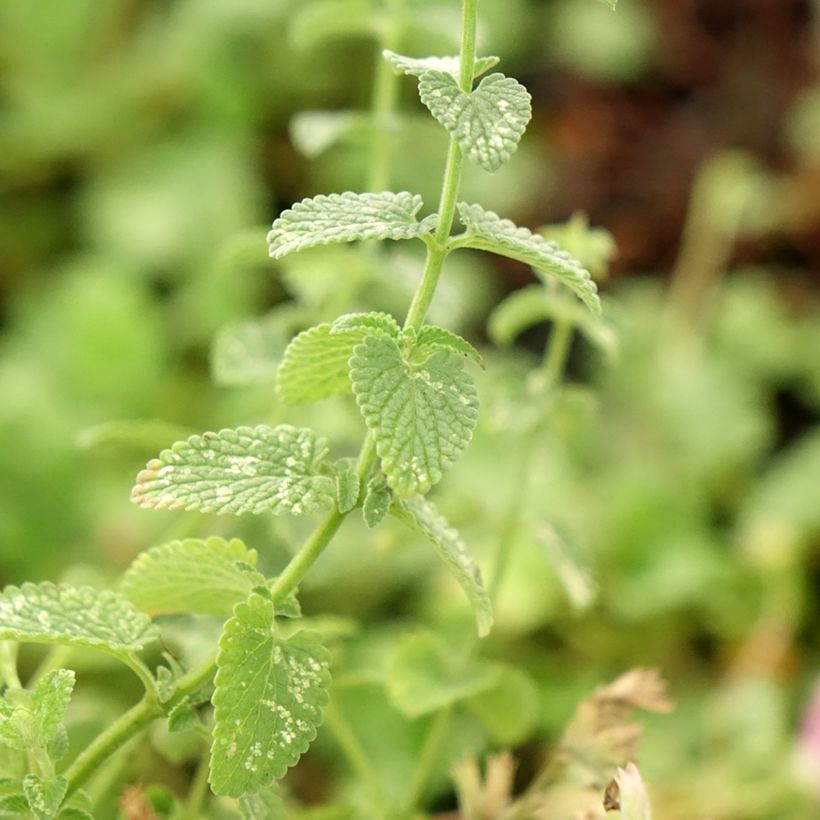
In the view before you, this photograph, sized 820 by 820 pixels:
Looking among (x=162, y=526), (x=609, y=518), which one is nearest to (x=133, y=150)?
(x=162, y=526)

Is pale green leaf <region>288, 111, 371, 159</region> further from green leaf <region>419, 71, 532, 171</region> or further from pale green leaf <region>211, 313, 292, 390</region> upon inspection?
green leaf <region>419, 71, 532, 171</region>

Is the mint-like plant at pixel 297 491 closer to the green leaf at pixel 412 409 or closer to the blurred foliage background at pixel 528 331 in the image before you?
the green leaf at pixel 412 409

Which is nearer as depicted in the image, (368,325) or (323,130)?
(368,325)

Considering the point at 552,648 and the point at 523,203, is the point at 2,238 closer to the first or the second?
the point at 523,203

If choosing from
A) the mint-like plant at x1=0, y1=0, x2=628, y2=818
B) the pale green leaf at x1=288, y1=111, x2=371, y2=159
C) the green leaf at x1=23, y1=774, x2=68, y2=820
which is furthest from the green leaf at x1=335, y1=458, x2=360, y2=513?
the pale green leaf at x1=288, y1=111, x2=371, y2=159

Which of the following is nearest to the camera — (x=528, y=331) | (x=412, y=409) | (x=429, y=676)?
(x=412, y=409)

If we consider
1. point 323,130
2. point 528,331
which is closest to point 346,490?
point 323,130

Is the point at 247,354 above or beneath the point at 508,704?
above

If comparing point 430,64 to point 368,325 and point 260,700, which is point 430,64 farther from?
point 260,700
